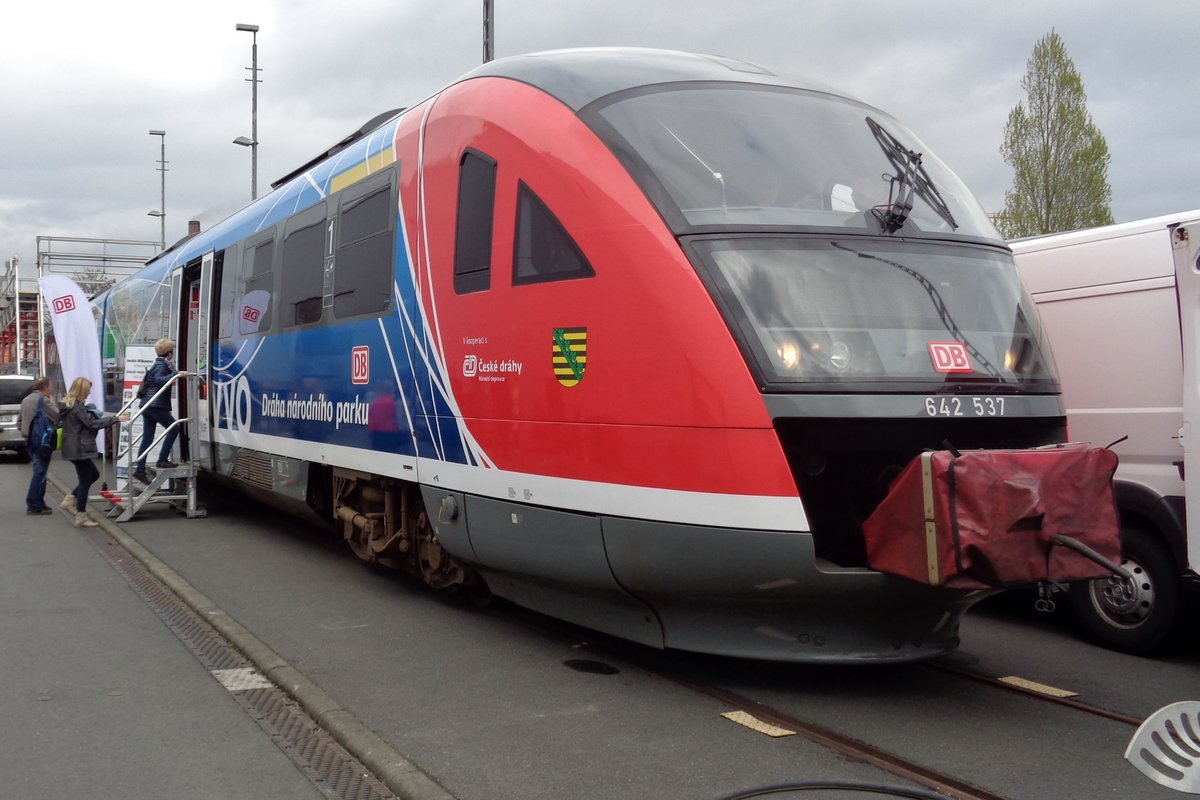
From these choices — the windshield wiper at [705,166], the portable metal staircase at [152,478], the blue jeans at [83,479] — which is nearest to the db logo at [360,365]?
the windshield wiper at [705,166]

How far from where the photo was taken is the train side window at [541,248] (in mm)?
5488

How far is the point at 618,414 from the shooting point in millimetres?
5215

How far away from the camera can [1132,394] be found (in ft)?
21.5

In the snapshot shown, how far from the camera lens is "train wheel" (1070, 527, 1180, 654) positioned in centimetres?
624

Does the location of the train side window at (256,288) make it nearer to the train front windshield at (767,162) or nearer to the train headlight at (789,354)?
the train front windshield at (767,162)

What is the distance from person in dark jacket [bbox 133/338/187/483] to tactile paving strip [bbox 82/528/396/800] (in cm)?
494

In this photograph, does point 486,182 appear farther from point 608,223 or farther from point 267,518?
point 267,518

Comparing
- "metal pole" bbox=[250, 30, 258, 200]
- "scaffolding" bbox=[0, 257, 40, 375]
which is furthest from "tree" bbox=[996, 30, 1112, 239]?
"scaffolding" bbox=[0, 257, 40, 375]

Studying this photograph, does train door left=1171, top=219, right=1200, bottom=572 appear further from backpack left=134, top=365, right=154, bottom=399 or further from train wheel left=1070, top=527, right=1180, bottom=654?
backpack left=134, top=365, right=154, bottom=399

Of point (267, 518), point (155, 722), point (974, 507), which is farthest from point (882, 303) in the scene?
point (267, 518)

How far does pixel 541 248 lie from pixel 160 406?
8827mm

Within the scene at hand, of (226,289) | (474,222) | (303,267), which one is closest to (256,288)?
(226,289)

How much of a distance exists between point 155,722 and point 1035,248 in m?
5.88

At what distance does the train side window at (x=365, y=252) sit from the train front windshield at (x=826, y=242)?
229 cm
